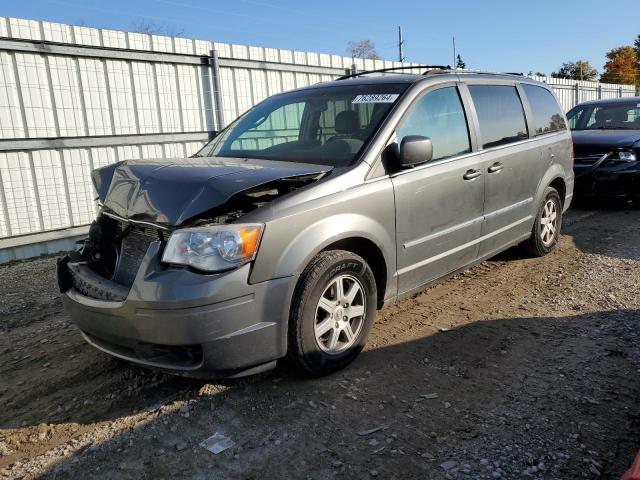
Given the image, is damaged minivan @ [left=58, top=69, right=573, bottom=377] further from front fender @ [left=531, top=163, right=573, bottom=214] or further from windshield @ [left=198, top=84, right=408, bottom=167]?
front fender @ [left=531, top=163, right=573, bottom=214]

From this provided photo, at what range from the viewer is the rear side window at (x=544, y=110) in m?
5.42

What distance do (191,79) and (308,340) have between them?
6.86m

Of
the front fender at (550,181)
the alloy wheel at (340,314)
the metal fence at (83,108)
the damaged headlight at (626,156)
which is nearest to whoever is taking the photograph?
the alloy wheel at (340,314)

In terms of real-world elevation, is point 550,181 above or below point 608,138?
below

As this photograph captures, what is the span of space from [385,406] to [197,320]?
1.18 m

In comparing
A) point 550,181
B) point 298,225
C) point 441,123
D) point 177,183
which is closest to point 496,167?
point 441,123

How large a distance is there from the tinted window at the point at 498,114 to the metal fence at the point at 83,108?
18.1 ft

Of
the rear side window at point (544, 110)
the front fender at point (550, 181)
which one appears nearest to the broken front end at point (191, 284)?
the front fender at point (550, 181)

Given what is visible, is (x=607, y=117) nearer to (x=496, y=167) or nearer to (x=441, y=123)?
(x=496, y=167)

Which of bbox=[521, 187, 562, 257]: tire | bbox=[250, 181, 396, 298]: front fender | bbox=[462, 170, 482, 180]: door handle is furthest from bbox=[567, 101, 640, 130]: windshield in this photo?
bbox=[250, 181, 396, 298]: front fender

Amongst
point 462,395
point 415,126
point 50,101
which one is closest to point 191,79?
point 50,101

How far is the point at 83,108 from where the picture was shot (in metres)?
7.61

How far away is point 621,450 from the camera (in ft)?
8.20

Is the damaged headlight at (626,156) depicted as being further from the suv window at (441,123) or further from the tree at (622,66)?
the tree at (622,66)
